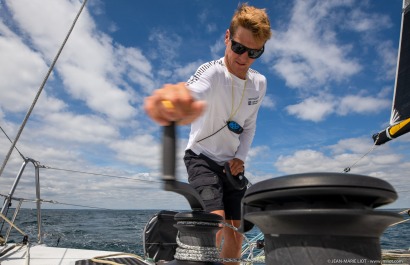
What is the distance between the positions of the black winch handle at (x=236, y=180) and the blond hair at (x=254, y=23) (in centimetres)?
80

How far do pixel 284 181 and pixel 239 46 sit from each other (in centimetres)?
130

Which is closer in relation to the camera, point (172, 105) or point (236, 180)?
point (172, 105)

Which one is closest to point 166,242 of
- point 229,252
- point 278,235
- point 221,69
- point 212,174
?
point 229,252

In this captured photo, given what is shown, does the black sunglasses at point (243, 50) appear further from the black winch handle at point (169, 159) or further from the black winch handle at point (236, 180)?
the black winch handle at point (169, 159)

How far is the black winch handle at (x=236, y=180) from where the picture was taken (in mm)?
1979

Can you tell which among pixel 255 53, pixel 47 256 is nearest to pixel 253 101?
pixel 255 53

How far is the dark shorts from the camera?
6.03 ft

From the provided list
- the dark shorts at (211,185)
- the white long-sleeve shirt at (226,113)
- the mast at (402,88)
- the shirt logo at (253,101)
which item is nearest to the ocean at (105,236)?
the dark shorts at (211,185)

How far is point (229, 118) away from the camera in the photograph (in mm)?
2010

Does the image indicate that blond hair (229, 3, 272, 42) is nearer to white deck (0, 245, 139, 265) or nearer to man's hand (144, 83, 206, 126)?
man's hand (144, 83, 206, 126)

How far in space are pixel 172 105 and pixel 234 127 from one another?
1397 millimetres

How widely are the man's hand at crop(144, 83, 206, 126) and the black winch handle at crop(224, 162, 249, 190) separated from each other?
1.32m

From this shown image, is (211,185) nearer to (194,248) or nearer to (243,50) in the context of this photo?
(243,50)

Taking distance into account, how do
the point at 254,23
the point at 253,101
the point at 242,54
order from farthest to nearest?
the point at 253,101, the point at 242,54, the point at 254,23
